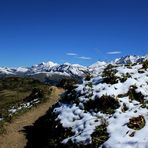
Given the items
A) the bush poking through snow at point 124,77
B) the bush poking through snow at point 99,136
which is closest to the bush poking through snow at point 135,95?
the bush poking through snow at point 124,77

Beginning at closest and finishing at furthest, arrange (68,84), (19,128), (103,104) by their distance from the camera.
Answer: (103,104) → (19,128) → (68,84)

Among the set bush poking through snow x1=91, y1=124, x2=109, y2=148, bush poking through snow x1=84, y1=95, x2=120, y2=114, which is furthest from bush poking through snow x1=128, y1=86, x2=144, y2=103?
bush poking through snow x1=91, y1=124, x2=109, y2=148

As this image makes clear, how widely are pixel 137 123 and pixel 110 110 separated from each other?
405 centimetres

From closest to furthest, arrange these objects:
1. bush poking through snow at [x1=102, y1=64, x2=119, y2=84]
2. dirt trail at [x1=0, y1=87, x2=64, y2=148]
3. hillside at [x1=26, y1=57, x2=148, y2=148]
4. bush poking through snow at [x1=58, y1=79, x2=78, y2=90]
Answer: hillside at [x1=26, y1=57, x2=148, y2=148]
dirt trail at [x1=0, y1=87, x2=64, y2=148]
bush poking through snow at [x1=102, y1=64, x2=119, y2=84]
bush poking through snow at [x1=58, y1=79, x2=78, y2=90]

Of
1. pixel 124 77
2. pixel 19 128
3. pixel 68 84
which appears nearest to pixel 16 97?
pixel 68 84

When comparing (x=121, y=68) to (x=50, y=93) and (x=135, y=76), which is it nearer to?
(x=135, y=76)

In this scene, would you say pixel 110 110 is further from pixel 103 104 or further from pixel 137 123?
pixel 137 123

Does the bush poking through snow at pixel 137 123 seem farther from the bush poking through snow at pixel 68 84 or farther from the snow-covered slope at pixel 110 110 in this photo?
the bush poking through snow at pixel 68 84

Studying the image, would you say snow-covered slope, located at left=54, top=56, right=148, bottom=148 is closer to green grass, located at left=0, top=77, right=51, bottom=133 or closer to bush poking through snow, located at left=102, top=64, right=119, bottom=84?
bush poking through snow, located at left=102, top=64, right=119, bottom=84

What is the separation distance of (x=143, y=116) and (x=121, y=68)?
11.5m

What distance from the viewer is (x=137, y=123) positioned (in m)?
20.2

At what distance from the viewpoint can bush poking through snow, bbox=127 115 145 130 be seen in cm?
2005

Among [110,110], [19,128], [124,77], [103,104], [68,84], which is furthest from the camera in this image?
[68,84]

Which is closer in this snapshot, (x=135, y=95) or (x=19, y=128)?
(x=135, y=95)
